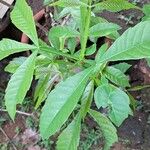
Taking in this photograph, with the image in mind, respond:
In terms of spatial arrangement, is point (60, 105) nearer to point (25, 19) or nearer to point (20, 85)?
point (20, 85)

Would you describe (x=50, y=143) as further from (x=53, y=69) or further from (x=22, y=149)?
(x=53, y=69)

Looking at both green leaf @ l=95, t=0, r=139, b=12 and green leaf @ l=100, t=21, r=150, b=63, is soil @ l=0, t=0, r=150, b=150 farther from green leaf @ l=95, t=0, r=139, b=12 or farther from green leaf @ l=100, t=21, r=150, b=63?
green leaf @ l=100, t=21, r=150, b=63

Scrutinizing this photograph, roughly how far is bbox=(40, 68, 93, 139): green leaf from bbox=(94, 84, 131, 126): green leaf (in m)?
0.10

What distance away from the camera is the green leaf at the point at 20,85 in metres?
0.88

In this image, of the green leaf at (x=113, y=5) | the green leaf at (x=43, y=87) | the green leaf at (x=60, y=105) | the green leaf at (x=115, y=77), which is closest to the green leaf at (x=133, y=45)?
the green leaf at (x=60, y=105)

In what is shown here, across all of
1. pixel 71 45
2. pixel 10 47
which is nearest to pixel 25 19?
pixel 10 47

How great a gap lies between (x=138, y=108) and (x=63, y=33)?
903 millimetres

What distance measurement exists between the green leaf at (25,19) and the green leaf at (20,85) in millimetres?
53

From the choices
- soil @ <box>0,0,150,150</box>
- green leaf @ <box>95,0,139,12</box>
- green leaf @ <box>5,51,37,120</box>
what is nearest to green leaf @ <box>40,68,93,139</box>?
green leaf @ <box>5,51,37,120</box>

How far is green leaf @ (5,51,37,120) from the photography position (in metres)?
0.88

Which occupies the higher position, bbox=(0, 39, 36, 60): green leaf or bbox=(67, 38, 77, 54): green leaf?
bbox=(0, 39, 36, 60): green leaf

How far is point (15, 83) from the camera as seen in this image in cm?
90

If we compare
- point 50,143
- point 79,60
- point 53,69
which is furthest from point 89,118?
point 79,60

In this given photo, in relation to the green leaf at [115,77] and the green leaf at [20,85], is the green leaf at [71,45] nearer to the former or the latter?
the green leaf at [115,77]
